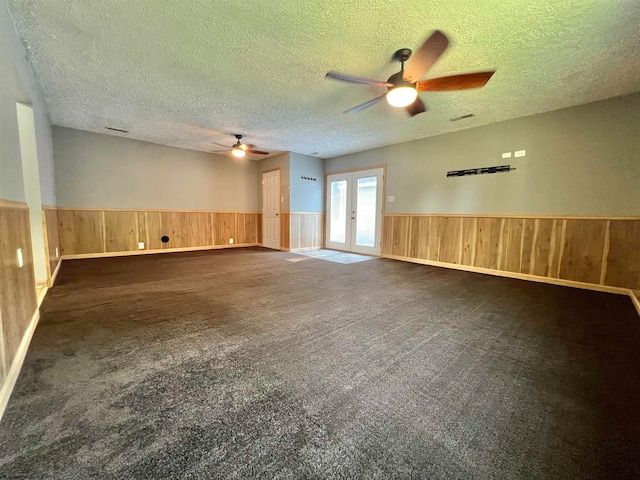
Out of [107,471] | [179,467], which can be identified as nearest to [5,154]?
[107,471]

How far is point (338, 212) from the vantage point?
7.02m

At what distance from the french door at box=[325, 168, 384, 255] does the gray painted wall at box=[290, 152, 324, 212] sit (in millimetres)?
277

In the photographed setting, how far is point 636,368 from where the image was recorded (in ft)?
5.58

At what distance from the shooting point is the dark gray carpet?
40.6 inches

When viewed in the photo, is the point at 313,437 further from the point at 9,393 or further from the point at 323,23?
the point at 323,23

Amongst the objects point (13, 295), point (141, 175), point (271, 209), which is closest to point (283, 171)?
point (271, 209)

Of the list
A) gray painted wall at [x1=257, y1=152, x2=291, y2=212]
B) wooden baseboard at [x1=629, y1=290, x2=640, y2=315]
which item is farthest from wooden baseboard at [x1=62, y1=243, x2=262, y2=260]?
wooden baseboard at [x1=629, y1=290, x2=640, y2=315]

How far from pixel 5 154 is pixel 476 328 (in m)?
3.67

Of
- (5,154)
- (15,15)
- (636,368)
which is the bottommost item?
(636,368)

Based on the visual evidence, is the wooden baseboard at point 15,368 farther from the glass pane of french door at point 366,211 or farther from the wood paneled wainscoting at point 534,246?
the glass pane of french door at point 366,211

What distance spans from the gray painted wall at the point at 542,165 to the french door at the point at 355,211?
0.79 metres

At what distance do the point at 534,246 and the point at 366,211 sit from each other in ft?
10.7

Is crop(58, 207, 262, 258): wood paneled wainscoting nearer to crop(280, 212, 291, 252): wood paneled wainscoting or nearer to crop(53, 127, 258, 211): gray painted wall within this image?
crop(53, 127, 258, 211): gray painted wall

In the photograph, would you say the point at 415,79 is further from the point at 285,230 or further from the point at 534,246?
the point at 285,230
